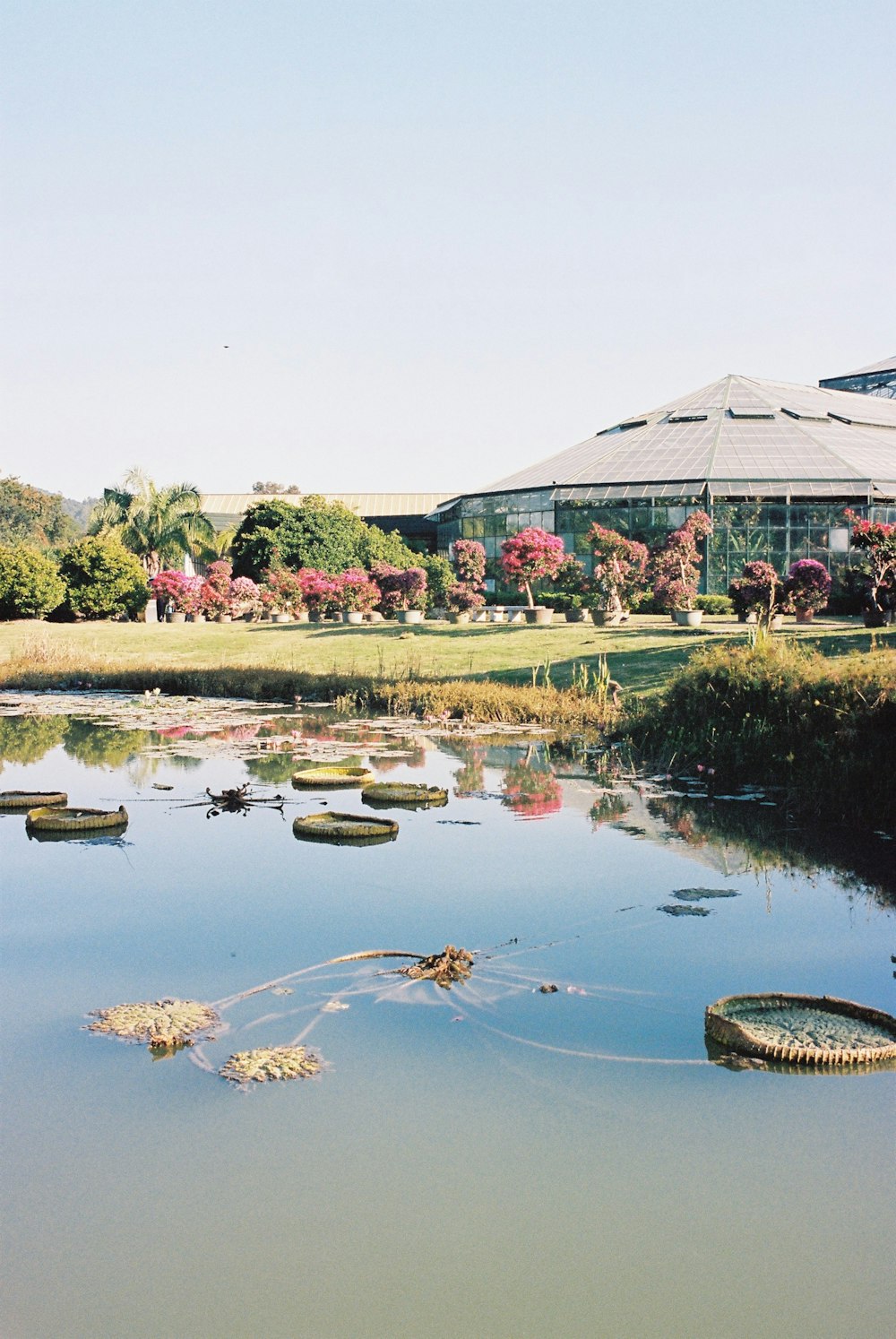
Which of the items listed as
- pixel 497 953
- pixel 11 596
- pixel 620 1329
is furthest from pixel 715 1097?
pixel 11 596

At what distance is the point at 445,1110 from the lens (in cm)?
533

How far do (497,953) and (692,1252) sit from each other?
3.24 metres

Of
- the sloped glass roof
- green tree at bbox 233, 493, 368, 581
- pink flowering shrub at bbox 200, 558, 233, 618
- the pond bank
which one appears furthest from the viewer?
green tree at bbox 233, 493, 368, 581

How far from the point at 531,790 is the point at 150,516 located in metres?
38.1

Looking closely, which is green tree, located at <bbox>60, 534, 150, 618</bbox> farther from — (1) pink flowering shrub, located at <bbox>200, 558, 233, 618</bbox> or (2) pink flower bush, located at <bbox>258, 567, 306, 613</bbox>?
(2) pink flower bush, located at <bbox>258, 567, 306, 613</bbox>

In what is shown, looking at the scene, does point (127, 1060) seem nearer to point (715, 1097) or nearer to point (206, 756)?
point (715, 1097)

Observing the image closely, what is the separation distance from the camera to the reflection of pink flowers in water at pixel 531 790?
12.3m

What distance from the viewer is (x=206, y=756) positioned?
53.6 feet

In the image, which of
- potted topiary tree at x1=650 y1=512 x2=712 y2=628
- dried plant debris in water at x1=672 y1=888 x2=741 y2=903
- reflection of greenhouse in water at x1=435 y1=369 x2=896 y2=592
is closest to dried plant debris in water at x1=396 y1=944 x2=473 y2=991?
dried plant debris in water at x1=672 y1=888 x2=741 y2=903

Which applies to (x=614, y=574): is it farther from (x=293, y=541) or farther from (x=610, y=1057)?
(x=610, y=1057)

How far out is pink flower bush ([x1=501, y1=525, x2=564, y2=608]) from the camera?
35312 millimetres

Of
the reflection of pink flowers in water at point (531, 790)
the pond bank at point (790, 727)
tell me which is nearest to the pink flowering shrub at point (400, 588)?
the pond bank at point (790, 727)

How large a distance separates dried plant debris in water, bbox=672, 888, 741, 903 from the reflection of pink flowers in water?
9.57 ft

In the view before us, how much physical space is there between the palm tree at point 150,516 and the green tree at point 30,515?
1178 inches
